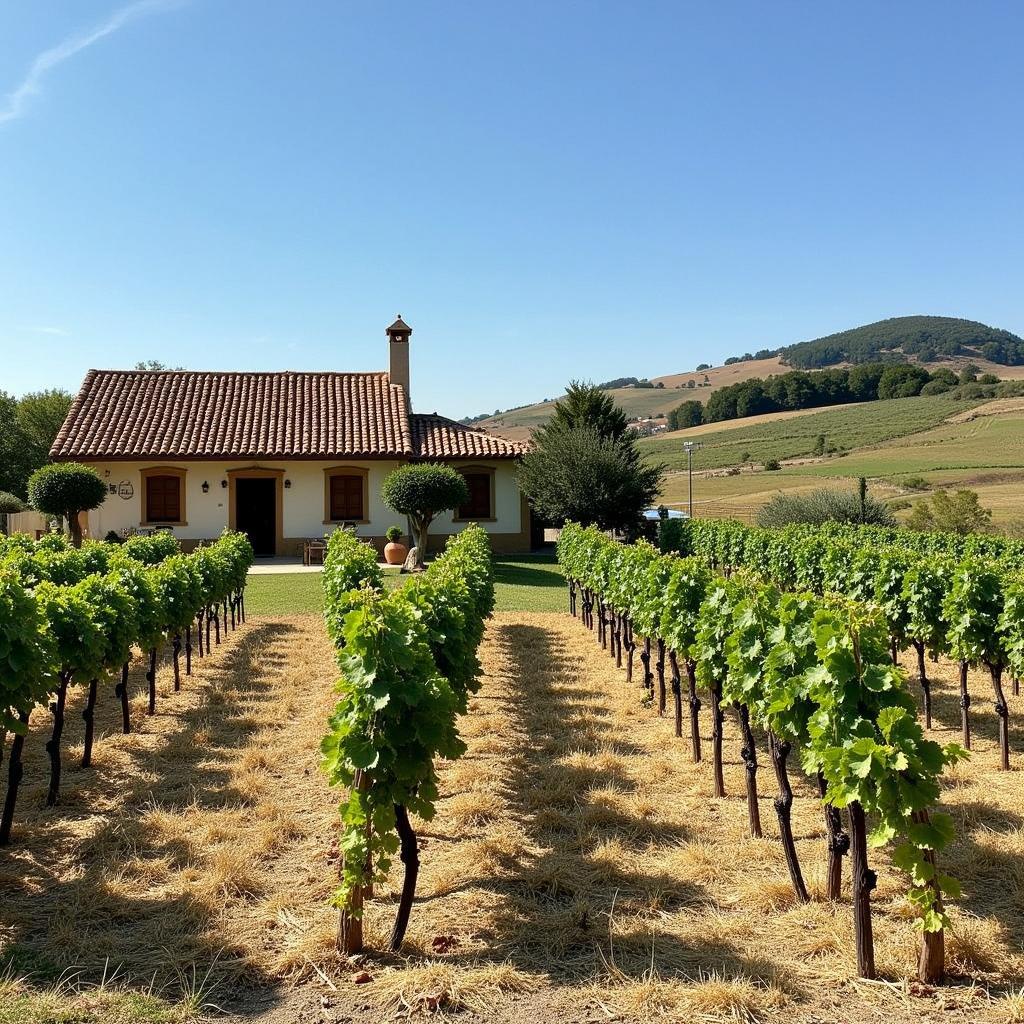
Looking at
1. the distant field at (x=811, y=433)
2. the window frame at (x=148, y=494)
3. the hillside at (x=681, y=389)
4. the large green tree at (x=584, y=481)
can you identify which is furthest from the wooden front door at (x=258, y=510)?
the hillside at (x=681, y=389)

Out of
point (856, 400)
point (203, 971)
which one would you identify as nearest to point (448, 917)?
point (203, 971)

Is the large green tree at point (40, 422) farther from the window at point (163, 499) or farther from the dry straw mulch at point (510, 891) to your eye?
the dry straw mulch at point (510, 891)

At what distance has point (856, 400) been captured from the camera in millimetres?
73938

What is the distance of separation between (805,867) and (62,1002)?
387 cm

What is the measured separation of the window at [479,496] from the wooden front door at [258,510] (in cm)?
520

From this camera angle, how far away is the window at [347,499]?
2341cm

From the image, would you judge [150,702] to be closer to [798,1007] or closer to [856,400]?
[798,1007]

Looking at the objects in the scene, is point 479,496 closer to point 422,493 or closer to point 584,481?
point 584,481

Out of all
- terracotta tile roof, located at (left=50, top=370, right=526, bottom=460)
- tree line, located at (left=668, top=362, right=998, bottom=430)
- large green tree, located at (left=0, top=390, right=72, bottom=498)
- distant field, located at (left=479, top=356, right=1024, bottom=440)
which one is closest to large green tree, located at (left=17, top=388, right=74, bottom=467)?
large green tree, located at (left=0, top=390, right=72, bottom=498)

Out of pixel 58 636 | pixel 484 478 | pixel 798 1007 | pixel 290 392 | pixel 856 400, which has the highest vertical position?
pixel 856 400

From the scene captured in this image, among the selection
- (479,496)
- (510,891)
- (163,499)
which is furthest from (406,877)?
(163,499)

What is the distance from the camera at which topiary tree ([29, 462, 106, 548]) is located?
19969 millimetres

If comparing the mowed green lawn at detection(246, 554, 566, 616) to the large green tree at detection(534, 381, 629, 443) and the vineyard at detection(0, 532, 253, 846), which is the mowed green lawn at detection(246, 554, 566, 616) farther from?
the large green tree at detection(534, 381, 629, 443)

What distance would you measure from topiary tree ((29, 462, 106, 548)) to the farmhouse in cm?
167
